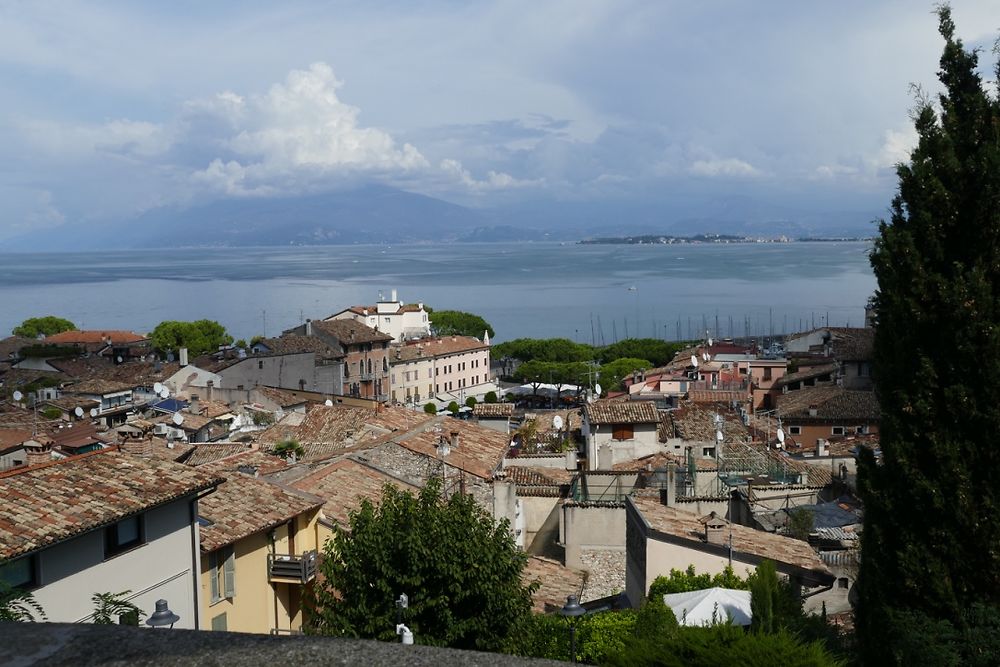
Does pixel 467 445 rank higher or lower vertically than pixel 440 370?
higher

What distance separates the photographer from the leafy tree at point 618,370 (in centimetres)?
5162

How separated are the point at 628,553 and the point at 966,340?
6.76m

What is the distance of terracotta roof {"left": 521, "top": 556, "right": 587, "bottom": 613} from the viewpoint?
41.6 ft

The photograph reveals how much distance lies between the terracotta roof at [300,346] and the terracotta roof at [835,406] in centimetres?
2160

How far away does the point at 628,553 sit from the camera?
1211 centimetres

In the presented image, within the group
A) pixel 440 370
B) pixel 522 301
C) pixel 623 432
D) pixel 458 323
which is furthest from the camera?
pixel 522 301

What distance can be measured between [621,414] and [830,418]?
39.0ft

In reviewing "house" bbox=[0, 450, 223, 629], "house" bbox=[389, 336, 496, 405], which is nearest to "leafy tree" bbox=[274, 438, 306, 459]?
"house" bbox=[0, 450, 223, 629]

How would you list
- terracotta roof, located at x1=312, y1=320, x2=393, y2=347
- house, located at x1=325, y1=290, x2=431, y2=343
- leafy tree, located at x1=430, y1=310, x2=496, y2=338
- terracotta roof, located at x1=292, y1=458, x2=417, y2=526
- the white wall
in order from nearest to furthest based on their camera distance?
the white wall
terracotta roof, located at x1=292, y1=458, x2=417, y2=526
terracotta roof, located at x1=312, y1=320, x2=393, y2=347
house, located at x1=325, y1=290, x2=431, y2=343
leafy tree, located at x1=430, y1=310, x2=496, y2=338

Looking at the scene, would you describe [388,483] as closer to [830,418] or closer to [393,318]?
[830,418]

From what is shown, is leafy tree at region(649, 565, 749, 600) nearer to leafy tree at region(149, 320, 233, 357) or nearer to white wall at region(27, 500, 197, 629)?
white wall at region(27, 500, 197, 629)

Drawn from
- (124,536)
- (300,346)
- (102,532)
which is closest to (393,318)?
(300,346)

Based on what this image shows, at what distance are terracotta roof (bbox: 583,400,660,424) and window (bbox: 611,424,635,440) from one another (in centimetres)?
12

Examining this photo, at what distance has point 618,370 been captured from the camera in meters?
55.9
